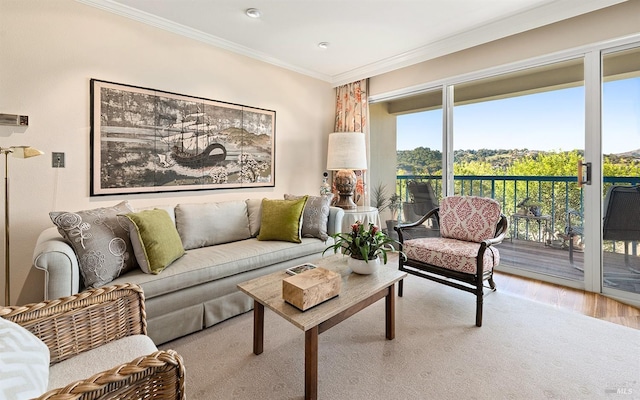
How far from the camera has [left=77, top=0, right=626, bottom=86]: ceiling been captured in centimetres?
252

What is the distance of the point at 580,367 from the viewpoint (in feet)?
5.55

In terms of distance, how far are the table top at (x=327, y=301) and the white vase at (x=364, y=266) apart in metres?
0.03

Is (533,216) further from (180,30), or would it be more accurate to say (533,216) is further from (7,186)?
(7,186)

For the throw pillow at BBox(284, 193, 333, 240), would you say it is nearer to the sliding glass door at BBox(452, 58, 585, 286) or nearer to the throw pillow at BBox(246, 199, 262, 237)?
the throw pillow at BBox(246, 199, 262, 237)

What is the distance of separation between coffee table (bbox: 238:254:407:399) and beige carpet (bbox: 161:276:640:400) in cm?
16

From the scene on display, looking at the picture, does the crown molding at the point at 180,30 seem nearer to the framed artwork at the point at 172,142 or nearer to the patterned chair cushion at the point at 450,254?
the framed artwork at the point at 172,142

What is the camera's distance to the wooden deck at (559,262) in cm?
254

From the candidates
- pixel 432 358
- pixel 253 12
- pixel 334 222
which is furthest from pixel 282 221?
pixel 253 12

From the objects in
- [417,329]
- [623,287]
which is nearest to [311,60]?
[417,329]

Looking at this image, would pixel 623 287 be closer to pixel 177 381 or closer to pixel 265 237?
pixel 265 237

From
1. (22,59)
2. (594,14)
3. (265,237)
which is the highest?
(594,14)

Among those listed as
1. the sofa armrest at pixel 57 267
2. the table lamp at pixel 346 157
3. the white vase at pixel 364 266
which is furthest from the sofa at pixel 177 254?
the table lamp at pixel 346 157

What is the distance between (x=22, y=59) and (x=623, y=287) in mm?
5181

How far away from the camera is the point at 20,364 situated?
0.79m
